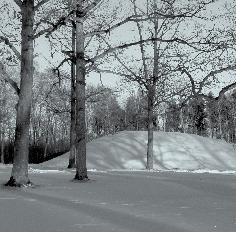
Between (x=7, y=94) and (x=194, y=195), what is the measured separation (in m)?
38.1

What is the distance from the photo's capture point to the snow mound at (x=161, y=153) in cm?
2750

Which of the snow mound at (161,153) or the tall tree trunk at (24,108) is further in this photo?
the snow mound at (161,153)

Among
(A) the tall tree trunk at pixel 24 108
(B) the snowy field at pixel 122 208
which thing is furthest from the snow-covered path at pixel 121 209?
(A) the tall tree trunk at pixel 24 108

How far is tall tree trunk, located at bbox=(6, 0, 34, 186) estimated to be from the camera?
10.7 meters

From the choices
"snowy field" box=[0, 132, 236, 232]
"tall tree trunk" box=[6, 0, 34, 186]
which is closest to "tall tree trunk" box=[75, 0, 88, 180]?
"snowy field" box=[0, 132, 236, 232]

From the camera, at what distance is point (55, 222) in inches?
215

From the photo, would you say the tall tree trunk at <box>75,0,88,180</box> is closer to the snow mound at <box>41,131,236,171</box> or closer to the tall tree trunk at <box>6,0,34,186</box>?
the tall tree trunk at <box>6,0,34,186</box>

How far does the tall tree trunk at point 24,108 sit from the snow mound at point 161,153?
15272mm

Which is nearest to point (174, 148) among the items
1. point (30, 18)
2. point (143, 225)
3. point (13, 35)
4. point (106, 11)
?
point (106, 11)

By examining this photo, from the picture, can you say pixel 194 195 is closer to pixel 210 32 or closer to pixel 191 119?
pixel 210 32

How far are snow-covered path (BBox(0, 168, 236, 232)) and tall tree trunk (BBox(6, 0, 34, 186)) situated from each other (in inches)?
24.9

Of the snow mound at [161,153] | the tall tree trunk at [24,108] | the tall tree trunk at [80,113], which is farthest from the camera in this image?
the snow mound at [161,153]

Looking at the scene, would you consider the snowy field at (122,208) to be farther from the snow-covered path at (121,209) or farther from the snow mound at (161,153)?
the snow mound at (161,153)

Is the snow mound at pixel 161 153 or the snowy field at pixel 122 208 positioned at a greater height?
the snow mound at pixel 161 153
